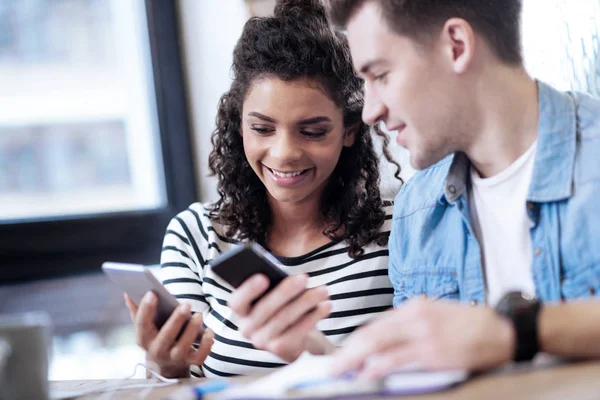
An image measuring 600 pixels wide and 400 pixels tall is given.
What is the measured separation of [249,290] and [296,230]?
607 mm

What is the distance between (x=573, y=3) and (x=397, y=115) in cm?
59

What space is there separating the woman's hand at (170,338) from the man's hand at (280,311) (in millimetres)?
173

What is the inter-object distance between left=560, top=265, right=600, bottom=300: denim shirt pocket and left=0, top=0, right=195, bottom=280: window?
1381 mm

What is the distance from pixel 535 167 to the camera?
1.06 metres

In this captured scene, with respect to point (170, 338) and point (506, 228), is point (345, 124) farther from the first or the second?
point (170, 338)

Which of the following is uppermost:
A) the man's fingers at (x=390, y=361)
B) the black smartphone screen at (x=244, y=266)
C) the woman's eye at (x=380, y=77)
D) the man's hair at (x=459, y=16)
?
the man's hair at (x=459, y=16)

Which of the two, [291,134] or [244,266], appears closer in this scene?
[244,266]

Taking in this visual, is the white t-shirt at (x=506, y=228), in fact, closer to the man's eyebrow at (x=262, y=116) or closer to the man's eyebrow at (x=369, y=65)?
the man's eyebrow at (x=369, y=65)

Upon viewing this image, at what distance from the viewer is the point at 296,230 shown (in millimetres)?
1595

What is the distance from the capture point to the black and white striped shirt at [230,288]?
4.67 ft

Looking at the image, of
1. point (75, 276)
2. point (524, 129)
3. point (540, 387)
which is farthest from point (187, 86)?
point (540, 387)

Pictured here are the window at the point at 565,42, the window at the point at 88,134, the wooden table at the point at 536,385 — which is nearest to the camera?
the wooden table at the point at 536,385

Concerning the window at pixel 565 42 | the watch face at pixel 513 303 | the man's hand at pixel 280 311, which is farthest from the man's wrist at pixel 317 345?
the window at pixel 565 42

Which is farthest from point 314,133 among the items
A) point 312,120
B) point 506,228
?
point 506,228
